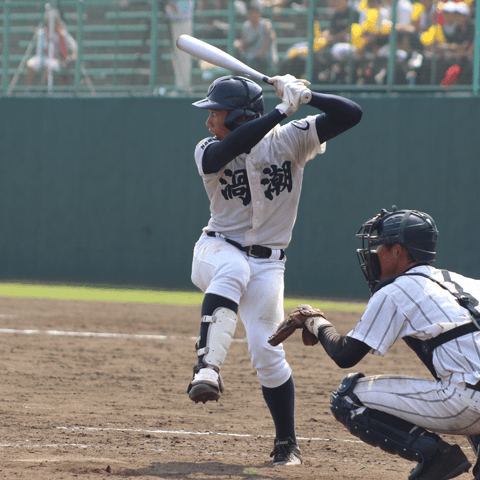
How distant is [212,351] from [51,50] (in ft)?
39.6

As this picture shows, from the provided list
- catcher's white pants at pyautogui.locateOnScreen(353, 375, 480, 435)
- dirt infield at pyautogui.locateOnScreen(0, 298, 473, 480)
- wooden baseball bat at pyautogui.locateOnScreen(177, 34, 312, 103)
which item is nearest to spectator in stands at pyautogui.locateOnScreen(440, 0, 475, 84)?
dirt infield at pyautogui.locateOnScreen(0, 298, 473, 480)

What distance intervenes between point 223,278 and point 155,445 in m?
1.12

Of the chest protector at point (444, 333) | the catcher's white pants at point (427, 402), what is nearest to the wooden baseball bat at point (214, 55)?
the chest protector at point (444, 333)

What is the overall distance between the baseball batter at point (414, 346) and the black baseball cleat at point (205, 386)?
20.6 inches

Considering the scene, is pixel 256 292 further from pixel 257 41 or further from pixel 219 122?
pixel 257 41

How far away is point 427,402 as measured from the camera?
10.1 feet

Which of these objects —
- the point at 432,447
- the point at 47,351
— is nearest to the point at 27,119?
the point at 47,351

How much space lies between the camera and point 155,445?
404 cm

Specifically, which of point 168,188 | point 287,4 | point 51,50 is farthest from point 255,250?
point 51,50

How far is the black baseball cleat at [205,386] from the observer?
327cm

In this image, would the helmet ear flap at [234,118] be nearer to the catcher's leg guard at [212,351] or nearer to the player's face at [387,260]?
the catcher's leg guard at [212,351]

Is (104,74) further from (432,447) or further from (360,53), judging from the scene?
(432,447)

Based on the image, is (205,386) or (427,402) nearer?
(427,402)

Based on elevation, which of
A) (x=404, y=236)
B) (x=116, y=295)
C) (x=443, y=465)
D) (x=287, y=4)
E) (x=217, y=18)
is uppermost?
(x=287, y=4)
